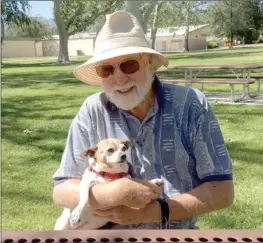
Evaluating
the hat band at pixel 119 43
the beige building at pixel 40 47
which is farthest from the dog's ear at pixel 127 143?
the beige building at pixel 40 47

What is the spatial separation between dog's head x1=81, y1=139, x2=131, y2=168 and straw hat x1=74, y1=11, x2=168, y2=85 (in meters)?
0.29

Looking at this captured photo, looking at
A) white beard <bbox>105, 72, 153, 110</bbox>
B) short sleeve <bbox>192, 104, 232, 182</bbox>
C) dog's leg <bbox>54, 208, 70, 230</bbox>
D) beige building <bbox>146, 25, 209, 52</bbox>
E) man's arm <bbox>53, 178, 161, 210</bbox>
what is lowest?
dog's leg <bbox>54, 208, 70, 230</bbox>

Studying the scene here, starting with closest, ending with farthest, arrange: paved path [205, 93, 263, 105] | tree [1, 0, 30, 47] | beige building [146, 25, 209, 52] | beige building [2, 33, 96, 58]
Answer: paved path [205, 93, 263, 105] < tree [1, 0, 30, 47] < beige building [146, 25, 209, 52] < beige building [2, 33, 96, 58]

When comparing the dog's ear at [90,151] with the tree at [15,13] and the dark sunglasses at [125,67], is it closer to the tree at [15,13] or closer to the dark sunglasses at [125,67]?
the dark sunglasses at [125,67]

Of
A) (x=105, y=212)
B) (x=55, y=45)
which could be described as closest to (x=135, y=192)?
(x=105, y=212)

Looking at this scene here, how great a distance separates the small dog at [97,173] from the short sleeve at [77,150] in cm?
5

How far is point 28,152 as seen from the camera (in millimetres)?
4805

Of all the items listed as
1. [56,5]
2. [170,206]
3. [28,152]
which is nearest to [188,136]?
[170,206]

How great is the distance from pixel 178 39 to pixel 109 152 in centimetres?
5350

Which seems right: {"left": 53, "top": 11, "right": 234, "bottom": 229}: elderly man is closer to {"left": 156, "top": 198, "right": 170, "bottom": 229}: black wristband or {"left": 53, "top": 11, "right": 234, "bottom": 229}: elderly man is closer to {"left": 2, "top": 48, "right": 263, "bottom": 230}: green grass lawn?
{"left": 156, "top": 198, "right": 170, "bottom": 229}: black wristband

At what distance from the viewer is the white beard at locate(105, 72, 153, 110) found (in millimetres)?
1587

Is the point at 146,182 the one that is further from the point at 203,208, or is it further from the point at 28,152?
the point at 28,152

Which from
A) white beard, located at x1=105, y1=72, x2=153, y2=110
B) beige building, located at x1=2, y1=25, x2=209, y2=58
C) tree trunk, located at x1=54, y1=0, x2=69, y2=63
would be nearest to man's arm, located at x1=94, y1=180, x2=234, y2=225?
white beard, located at x1=105, y1=72, x2=153, y2=110

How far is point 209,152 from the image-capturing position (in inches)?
62.1
